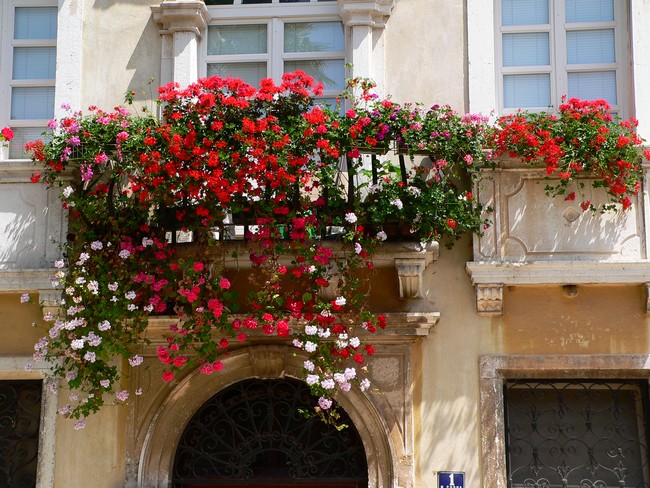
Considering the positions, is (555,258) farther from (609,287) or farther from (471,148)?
(471,148)

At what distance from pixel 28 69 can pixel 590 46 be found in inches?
169

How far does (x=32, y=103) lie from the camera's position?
8727 millimetres

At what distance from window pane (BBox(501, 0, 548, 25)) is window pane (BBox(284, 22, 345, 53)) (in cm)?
125

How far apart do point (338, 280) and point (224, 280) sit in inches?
30.8

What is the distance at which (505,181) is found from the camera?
7871 millimetres

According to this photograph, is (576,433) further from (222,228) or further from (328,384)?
(222,228)

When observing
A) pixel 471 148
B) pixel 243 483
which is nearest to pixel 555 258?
pixel 471 148

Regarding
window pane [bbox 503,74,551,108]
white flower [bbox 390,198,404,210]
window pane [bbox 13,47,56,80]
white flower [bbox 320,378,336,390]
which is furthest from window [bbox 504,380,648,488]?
window pane [bbox 13,47,56,80]

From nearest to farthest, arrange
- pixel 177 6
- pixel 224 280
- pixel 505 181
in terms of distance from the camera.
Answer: pixel 224 280 < pixel 505 181 < pixel 177 6

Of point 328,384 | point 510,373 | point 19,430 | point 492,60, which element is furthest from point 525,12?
point 19,430

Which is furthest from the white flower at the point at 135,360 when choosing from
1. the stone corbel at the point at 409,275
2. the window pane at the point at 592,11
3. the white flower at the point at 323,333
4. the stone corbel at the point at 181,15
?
the window pane at the point at 592,11

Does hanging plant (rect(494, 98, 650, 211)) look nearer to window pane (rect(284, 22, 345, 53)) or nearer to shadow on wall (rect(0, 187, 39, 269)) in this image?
window pane (rect(284, 22, 345, 53))

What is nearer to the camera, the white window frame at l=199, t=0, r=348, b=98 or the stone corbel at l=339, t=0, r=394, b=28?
the stone corbel at l=339, t=0, r=394, b=28

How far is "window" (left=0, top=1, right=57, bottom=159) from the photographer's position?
8695mm
